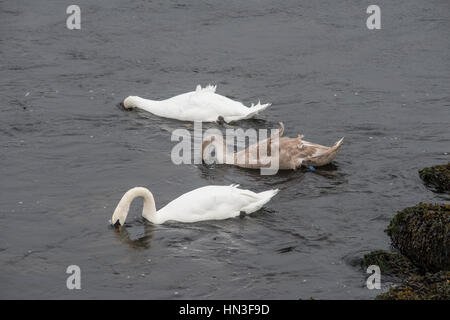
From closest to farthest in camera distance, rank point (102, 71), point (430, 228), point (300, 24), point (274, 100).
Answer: point (430, 228)
point (274, 100)
point (102, 71)
point (300, 24)

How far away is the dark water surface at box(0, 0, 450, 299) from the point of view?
13.5 metres

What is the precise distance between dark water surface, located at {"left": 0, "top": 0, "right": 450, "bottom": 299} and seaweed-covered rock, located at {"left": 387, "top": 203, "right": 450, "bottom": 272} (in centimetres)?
48

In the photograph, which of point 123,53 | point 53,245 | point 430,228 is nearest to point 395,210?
point 430,228

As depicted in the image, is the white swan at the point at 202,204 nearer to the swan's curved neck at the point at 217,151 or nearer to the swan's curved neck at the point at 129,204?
the swan's curved neck at the point at 129,204

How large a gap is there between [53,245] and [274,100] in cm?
888

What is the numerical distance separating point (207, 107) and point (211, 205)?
5.35 meters

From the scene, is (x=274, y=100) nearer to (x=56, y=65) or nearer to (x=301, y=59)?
(x=301, y=59)

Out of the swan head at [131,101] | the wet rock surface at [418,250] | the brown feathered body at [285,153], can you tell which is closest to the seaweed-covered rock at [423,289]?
the wet rock surface at [418,250]

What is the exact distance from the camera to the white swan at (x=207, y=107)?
20.2m

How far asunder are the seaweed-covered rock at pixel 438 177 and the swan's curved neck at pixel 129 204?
549 cm

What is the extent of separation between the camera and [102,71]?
23.1 metres

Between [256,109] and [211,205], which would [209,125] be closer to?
[256,109]

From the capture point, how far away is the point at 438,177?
660 inches

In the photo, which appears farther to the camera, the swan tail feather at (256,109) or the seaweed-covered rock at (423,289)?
the swan tail feather at (256,109)
